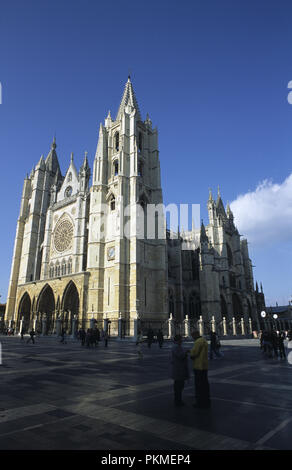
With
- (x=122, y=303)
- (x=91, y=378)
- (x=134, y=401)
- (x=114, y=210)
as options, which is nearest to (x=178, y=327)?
(x=122, y=303)

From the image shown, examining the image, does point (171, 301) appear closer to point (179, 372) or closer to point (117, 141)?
point (117, 141)

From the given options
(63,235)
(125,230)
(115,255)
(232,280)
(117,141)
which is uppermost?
(117,141)

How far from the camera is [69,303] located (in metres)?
34.5

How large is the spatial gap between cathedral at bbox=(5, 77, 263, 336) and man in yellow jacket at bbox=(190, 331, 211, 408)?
19775 millimetres

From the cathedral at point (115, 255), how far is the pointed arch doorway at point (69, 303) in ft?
0.39

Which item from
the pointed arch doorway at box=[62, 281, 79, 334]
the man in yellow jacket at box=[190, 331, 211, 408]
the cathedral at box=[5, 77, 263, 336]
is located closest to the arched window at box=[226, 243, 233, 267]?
the cathedral at box=[5, 77, 263, 336]

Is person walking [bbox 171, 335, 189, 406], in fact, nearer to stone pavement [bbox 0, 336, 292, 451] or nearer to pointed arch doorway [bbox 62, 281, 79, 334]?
stone pavement [bbox 0, 336, 292, 451]

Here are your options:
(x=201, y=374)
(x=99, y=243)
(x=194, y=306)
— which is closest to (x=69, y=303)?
(x=99, y=243)

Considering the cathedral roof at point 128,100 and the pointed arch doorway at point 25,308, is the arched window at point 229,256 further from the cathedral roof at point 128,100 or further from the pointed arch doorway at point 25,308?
the pointed arch doorway at point 25,308

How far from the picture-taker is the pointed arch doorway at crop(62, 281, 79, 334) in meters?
33.4

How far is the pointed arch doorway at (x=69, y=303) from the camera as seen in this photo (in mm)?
33438

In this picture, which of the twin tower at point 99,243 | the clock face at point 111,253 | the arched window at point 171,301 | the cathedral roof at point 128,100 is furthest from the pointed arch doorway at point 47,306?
the cathedral roof at point 128,100

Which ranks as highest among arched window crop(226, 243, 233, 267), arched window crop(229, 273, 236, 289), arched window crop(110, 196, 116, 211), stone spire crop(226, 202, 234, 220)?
stone spire crop(226, 202, 234, 220)

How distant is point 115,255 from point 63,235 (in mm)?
12897
